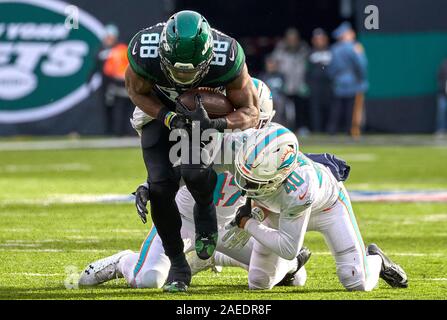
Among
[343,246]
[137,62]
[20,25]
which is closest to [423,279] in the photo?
[343,246]

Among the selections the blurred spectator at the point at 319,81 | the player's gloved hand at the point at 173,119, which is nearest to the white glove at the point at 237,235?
the player's gloved hand at the point at 173,119

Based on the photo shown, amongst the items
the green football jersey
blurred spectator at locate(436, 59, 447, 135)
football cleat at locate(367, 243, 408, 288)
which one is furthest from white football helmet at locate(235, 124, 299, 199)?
blurred spectator at locate(436, 59, 447, 135)

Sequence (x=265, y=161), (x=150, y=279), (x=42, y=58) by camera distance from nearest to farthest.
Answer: (x=265, y=161) < (x=150, y=279) < (x=42, y=58)

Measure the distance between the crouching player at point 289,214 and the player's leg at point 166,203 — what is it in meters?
0.27

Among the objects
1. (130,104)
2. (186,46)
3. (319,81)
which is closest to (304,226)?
(186,46)

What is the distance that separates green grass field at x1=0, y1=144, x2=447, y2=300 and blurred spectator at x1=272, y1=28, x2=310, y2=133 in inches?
157

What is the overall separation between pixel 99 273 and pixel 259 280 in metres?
0.89

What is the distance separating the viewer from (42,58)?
18.4 m

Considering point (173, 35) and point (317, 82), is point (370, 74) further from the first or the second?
point (173, 35)

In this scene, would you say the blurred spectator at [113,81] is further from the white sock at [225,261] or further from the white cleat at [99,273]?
the white cleat at [99,273]

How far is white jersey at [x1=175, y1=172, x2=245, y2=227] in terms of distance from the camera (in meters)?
6.45

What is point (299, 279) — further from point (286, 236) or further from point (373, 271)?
point (286, 236)

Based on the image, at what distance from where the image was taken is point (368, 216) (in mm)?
9695
